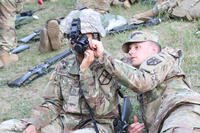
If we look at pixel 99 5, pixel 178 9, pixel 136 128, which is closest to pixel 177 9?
pixel 178 9

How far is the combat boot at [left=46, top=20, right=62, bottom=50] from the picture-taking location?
21.8 ft

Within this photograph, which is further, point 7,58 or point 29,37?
point 29,37

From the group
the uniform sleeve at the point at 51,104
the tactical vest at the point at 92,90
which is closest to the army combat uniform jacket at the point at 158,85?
the tactical vest at the point at 92,90

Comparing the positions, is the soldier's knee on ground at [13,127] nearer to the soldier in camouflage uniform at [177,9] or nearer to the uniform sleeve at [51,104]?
the uniform sleeve at [51,104]

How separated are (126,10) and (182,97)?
5484mm

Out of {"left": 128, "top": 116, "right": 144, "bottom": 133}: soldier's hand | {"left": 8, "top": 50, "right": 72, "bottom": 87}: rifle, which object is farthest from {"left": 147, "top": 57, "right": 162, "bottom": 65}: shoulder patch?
{"left": 8, "top": 50, "right": 72, "bottom": 87}: rifle

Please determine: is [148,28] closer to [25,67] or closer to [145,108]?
[25,67]

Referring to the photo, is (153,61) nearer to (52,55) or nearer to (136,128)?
(136,128)

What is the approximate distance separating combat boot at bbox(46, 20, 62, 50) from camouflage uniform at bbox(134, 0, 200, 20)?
1578 millimetres

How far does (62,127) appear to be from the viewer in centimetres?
391

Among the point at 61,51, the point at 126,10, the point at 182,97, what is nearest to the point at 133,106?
the point at 182,97

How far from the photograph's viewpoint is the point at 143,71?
11.9 feet

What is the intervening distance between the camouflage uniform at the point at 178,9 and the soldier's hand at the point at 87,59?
4218 mm

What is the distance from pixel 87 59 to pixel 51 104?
0.65m
